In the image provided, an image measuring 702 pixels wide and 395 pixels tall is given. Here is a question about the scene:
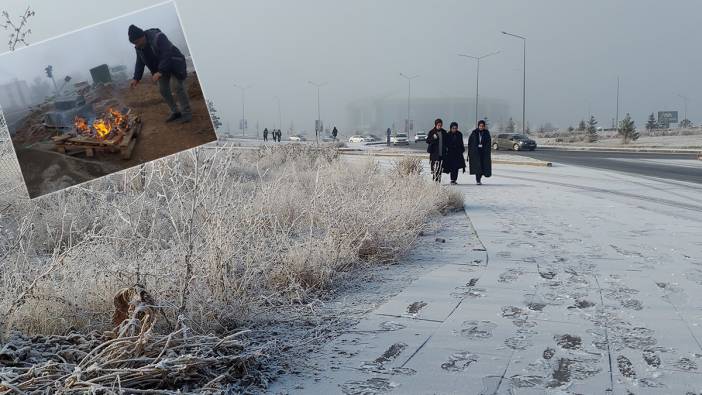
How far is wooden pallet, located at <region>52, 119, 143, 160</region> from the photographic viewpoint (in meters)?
2.57

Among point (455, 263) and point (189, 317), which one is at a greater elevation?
Result: point (189, 317)

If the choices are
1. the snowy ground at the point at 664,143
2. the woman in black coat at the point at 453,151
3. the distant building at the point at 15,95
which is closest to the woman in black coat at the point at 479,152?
the woman in black coat at the point at 453,151

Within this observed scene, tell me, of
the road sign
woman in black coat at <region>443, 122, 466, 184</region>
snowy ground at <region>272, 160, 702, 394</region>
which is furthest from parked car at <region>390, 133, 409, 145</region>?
snowy ground at <region>272, 160, 702, 394</region>

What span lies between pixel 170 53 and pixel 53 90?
48 centimetres

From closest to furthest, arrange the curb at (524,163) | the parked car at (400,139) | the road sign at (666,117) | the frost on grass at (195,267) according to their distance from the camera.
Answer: the frost on grass at (195,267), the curb at (524,163), the parked car at (400,139), the road sign at (666,117)

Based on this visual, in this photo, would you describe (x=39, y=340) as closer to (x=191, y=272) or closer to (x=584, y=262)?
(x=191, y=272)

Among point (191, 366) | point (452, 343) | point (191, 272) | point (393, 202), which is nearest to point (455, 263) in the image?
point (393, 202)

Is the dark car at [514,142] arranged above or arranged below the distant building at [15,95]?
below

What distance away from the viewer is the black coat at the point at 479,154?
1563cm

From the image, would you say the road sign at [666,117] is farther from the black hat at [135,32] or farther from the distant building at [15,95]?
the distant building at [15,95]

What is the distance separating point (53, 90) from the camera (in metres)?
2.47

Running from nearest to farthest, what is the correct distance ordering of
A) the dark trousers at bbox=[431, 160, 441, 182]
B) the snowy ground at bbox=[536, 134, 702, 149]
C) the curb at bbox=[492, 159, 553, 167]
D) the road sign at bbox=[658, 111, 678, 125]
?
the dark trousers at bbox=[431, 160, 441, 182] → the curb at bbox=[492, 159, 553, 167] → the snowy ground at bbox=[536, 134, 702, 149] → the road sign at bbox=[658, 111, 678, 125]

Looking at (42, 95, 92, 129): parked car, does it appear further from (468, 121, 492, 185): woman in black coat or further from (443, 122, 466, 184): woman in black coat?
(468, 121, 492, 185): woman in black coat

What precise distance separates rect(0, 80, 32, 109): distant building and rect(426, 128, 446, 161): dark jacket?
41.7 feet
